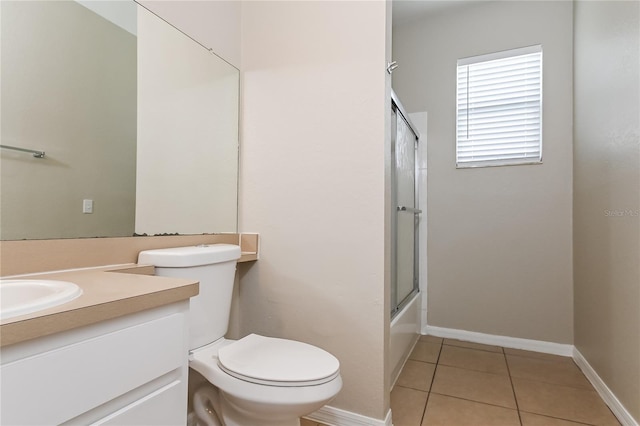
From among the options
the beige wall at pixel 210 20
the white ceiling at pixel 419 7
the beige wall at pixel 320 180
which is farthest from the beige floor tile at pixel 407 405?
the white ceiling at pixel 419 7

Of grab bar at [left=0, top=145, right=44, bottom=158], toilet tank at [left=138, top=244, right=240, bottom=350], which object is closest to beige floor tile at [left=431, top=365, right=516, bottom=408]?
toilet tank at [left=138, top=244, right=240, bottom=350]

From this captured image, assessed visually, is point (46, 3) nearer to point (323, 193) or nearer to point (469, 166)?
point (323, 193)

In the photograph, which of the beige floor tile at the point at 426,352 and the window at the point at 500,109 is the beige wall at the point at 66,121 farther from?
the window at the point at 500,109

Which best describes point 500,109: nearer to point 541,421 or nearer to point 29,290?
point 541,421

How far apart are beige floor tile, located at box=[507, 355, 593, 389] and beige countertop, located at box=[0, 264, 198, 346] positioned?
7.15 feet

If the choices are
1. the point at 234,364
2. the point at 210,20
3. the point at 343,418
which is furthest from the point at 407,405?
the point at 210,20

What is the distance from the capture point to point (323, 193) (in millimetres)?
1569

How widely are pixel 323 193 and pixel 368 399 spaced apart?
950mm

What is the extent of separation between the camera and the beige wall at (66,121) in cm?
97

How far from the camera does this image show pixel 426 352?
241 cm

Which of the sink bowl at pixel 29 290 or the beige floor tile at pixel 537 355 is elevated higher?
the sink bowl at pixel 29 290

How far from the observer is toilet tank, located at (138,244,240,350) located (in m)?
1.22

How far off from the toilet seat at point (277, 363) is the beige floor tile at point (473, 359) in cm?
140

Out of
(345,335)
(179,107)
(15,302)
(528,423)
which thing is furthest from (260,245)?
(528,423)
